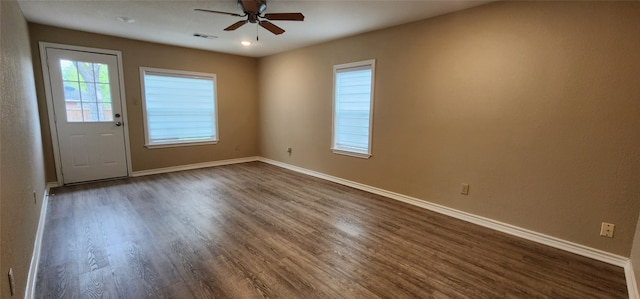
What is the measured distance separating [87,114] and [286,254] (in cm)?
421

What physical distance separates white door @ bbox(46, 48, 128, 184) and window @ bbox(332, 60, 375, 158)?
372 cm

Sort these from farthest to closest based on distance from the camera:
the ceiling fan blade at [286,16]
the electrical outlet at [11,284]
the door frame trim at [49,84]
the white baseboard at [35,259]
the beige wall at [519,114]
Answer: the door frame trim at [49,84] < the ceiling fan blade at [286,16] < the beige wall at [519,114] < the white baseboard at [35,259] < the electrical outlet at [11,284]

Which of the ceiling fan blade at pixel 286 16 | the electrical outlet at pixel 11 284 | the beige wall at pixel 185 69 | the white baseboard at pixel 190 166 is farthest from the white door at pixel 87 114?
the electrical outlet at pixel 11 284

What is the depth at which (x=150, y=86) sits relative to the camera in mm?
4992

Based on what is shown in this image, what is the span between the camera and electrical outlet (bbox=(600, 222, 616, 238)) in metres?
2.37

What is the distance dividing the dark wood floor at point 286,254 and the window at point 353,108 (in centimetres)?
104

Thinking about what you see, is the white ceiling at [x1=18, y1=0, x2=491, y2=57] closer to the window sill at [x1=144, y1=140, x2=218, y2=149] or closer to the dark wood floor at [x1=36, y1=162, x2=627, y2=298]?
the window sill at [x1=144, y1=140, x2=218, y2=149]

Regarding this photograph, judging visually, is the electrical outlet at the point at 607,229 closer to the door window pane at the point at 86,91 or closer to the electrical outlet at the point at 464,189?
the electrical outlet at the point at 464,189

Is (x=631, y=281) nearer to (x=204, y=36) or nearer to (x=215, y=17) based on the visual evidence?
(x=215, y=17)

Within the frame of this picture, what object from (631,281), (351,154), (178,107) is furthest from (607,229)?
(178,107)

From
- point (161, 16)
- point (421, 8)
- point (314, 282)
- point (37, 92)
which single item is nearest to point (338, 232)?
point (314, 282)

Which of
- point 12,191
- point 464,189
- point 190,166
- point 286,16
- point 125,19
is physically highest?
point 125,19

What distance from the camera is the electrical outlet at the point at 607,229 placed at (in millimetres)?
2375

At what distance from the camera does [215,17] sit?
3426mm
